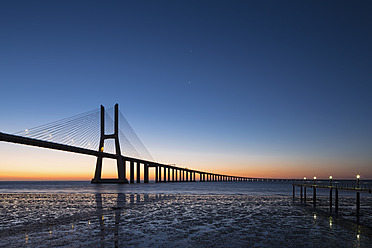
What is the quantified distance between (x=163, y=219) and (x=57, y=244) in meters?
7.93

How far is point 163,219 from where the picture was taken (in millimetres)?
18484

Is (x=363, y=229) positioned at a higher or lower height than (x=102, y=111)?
lower

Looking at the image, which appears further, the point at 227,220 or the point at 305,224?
the point at 227,220

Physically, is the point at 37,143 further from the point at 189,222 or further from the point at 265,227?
the point at 265,227

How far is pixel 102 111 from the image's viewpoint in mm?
86562

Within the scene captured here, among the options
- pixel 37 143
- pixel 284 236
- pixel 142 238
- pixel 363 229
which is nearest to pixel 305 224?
pixel 363 229

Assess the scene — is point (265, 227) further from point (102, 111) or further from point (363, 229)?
point (102, 111)

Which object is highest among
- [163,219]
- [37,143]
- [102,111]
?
[102,111]

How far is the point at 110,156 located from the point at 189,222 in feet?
218

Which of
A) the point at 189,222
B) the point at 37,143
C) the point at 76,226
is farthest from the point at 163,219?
the point at 37,143

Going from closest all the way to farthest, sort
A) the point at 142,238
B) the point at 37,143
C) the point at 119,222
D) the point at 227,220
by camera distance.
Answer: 1. the point at 142,238
2. the point at 119,222
3. the point at 227,220
4. the point at 37,143

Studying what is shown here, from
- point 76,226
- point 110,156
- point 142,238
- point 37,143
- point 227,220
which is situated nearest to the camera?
point 142,238

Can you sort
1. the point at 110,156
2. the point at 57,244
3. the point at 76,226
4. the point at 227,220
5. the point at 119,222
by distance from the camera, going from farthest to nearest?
1. the point at 110,156
2. the point at 227,220
3. the point at 119,222
4. the point at 76,226
5. the point at 57,244

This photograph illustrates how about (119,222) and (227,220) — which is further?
(227,220)
